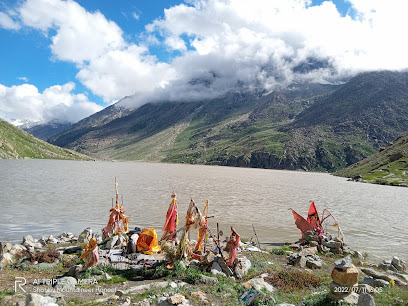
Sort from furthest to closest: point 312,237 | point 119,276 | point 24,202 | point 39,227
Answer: point 24,202
point 39,227
point 312,237
point 119,276

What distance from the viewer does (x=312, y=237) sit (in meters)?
27.0

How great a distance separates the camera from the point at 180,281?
14.8 m

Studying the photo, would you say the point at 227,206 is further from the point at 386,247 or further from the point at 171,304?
the point at 171,304

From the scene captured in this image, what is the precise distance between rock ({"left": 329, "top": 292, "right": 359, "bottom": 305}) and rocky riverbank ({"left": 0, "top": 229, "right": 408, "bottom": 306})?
4cm

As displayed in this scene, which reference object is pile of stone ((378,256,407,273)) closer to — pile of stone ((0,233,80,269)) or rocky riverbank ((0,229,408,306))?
rocky riverbank ((0,229,408,306))

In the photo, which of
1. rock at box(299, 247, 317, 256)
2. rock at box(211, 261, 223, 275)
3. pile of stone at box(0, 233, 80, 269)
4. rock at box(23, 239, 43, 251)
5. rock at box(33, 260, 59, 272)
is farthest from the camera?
rock at box(299, 247, 317, 256)

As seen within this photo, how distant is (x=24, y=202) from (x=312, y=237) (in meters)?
38.0

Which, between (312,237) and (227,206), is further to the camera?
(227,206)

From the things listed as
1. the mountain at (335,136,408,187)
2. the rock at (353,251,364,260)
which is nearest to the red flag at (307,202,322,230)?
the rock at (353,251,364,260)

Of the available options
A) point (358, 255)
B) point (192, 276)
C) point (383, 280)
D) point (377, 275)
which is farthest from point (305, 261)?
point (192, 276)

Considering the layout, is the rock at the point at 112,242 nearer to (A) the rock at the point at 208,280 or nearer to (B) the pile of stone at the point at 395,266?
(A) the rock at the point at 208,280

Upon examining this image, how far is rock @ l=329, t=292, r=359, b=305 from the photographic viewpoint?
11.8 meters

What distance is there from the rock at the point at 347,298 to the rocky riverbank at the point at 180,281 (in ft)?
0.13

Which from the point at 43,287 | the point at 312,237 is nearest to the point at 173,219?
the point at 43,287
